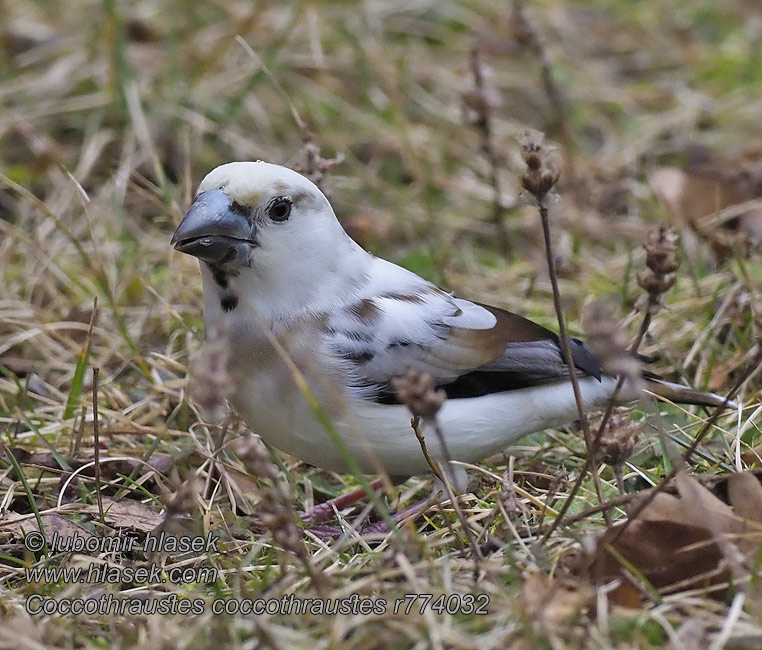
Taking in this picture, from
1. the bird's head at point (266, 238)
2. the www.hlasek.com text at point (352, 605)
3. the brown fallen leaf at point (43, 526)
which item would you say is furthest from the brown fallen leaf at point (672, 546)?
the brown fallen leaf at point (43, 526)

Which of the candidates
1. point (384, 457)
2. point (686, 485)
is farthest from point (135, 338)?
point (686, 485)

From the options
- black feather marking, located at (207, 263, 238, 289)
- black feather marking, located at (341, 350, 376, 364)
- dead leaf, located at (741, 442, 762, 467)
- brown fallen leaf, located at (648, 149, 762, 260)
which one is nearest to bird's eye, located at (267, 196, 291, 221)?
black feather marking, located at (207, 263, 238, 289)

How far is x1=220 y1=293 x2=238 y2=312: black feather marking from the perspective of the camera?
3635 millimetres

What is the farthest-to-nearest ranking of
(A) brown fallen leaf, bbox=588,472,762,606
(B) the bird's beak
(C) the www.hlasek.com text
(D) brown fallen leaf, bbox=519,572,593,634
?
(B) the bird's beak < (A) brown fallen leaf, bbox=588,472,762,606 < (C) the www.hlasek.com text < (D) brown fallen leaf, bbox=519,572,593,634

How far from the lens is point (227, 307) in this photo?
12.0 ft

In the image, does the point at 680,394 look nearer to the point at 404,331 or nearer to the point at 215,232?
the point at 404,331

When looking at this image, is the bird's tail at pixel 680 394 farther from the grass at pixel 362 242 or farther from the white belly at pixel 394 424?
the white belly at pixel 394 424

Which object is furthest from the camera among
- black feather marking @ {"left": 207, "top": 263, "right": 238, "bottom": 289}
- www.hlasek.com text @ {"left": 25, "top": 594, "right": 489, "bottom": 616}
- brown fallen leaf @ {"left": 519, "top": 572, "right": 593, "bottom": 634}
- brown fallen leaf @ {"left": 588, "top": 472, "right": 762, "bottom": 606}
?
black feather marking @ {"left": 207, "top": 263, "right": 238, "bottom": 289}

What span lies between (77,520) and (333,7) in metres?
5.18

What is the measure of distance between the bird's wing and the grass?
1.27 feet

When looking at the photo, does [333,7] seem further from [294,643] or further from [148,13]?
[294,643]

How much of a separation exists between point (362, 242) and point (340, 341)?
97.0 inches

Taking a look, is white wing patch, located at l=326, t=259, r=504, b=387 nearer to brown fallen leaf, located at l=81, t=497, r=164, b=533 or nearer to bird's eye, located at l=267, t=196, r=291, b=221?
bird's eye, located at l=267, t=196, r=291, b=221

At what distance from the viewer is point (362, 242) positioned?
606cm
